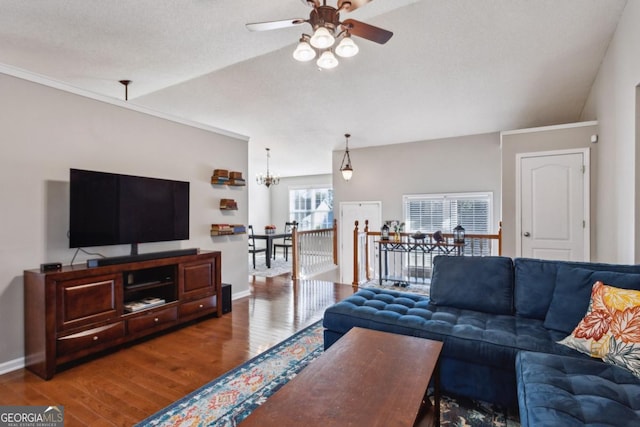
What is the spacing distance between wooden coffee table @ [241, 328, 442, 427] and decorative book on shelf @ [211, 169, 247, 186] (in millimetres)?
3150

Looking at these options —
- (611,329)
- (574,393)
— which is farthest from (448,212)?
(574,393)

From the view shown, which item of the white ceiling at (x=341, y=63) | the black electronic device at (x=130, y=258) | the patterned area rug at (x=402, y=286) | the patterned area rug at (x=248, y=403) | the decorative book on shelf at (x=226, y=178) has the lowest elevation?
the patterned area rug at (x=248, y=403)

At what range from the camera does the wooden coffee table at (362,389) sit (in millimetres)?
1231

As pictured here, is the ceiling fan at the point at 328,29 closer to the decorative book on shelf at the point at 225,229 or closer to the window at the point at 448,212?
the decorative book on shelf at the point at 225,229

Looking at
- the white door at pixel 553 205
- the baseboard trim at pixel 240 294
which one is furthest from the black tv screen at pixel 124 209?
the white door at pixel 553 205

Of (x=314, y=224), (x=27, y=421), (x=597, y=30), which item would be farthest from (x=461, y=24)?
(x=314, y=224)

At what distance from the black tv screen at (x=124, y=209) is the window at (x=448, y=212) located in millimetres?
4449

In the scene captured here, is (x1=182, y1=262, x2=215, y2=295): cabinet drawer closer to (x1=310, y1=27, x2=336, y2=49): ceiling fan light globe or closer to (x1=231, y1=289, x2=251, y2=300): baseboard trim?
(x1=231, y1=289, x2=251, y2=300): baseboard trim

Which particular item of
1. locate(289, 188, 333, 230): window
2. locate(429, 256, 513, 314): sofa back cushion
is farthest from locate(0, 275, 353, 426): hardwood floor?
locate(289, 188, 333, 230): window

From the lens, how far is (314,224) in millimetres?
10281

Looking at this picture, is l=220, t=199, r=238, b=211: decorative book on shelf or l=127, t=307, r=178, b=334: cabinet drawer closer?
l=127, t=307, r=178, b=334: cabinet drawer

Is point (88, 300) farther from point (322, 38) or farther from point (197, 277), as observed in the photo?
point (322, 38)

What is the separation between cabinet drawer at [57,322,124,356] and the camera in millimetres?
2588

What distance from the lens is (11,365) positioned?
2.66 meters
